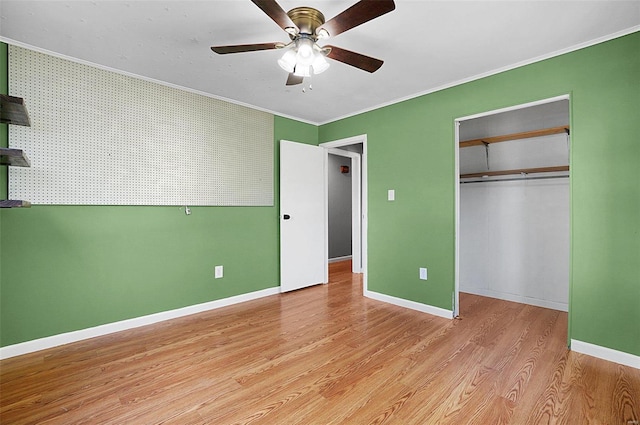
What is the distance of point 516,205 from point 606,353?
66.0 inches

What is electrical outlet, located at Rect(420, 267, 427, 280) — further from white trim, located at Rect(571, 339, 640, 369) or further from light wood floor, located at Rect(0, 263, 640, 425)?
white trim, located at Rect(571, 339, 640, 369)

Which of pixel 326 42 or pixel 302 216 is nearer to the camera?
pixel 326 42

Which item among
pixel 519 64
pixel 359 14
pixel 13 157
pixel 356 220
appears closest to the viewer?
pixel 359 14

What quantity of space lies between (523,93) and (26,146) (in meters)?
3.94

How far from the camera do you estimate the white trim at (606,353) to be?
6.82ft

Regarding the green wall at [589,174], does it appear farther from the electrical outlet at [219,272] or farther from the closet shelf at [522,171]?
the electrical outlet at [219,272]

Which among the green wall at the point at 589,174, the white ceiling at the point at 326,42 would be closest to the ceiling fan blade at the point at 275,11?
the white ceiling at the point at 326,42

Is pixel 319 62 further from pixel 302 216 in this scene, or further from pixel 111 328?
pixel 111 328

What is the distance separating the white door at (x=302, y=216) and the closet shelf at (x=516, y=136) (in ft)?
6.19

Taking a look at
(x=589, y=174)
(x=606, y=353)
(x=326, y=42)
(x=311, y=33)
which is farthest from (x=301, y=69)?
(x=606, y=353)

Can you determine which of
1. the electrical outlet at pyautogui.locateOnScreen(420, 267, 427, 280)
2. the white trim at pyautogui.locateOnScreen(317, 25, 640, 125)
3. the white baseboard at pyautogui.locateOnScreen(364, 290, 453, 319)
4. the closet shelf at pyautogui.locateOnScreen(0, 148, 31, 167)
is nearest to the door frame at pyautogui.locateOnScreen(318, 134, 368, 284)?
the white baseboard at pyautogui.locateOnScreen(364, 290, 453, 319)

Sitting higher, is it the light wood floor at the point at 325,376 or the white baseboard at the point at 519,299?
the white baseboard at the point at 519,299

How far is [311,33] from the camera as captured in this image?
1803 mm

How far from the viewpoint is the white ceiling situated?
1.85 m
